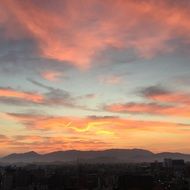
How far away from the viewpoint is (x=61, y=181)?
9888cm

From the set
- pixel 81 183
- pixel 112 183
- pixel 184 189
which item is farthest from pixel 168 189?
pixel 81 183

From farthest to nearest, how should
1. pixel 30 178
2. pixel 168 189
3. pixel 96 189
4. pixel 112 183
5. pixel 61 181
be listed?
pixel 30 178
pixel 61 181
pixel 112 183
pixel 168 189
pixel 96 189

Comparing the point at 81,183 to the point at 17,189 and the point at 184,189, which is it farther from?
the point at 184,189

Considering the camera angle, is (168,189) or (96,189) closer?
(96,189)

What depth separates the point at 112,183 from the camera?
303 ft

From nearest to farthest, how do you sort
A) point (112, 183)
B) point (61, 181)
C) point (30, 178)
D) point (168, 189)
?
point (168, 189) < point (112, 183) < point (61, 181) < point (30, 178)

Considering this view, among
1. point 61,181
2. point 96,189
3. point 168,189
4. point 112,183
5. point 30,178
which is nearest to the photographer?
point 96,189

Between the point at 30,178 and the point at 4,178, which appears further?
the point at 30,178

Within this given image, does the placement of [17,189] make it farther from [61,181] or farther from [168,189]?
[168,189]

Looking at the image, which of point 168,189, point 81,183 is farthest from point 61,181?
point 168,189

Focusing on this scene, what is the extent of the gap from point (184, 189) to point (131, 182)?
10.6 metres

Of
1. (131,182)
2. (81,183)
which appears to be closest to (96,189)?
(131,182)

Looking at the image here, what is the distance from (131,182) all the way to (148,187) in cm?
496

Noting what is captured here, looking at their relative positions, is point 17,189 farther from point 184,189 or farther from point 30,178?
point 184,189
